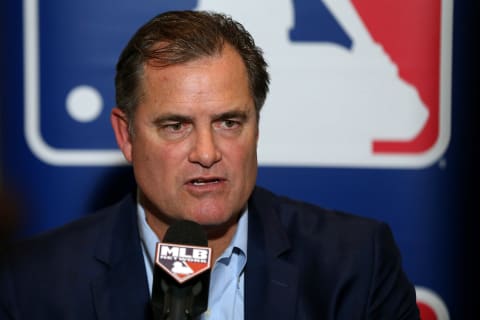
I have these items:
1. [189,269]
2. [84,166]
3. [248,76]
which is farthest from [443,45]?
[189,269]

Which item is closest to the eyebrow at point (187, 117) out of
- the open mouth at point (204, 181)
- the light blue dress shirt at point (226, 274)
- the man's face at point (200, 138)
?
the man's face at point (200, 138)

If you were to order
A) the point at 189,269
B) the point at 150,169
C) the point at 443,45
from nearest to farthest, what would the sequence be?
1. the point at 189,269
2. the point at 150,169
3. the point at 443,45

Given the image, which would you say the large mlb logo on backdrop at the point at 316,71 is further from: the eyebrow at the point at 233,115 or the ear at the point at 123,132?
the eyebrow at the point at 233,115

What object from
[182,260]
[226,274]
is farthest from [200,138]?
[182,260]

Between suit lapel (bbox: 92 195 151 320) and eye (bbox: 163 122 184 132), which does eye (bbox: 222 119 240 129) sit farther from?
suit lapel (bbox: 92 195 151 320)

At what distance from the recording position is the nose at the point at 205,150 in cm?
135

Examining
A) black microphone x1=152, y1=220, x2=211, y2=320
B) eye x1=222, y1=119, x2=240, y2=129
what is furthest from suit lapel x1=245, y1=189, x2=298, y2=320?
black microphone x1=152, y1=220, x2=211, y2=320

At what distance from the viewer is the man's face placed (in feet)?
4.53

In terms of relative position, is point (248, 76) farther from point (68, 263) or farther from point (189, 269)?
point (189, 269)

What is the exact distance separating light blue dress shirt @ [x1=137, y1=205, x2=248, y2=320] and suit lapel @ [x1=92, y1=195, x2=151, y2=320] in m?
0.02

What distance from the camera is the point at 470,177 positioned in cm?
183

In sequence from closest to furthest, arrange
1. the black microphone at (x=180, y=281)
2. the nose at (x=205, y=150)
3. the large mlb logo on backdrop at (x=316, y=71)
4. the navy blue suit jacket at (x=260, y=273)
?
the black microphone at (x=180, y=281) < the nose at (x=205, y=150) < the navy blue suit jacket at (x=260, y=273) < the large mlb logo on backdrop at (x=316, y=71)

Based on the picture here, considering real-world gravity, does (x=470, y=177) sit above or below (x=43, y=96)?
below

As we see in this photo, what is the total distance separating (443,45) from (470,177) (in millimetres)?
334
